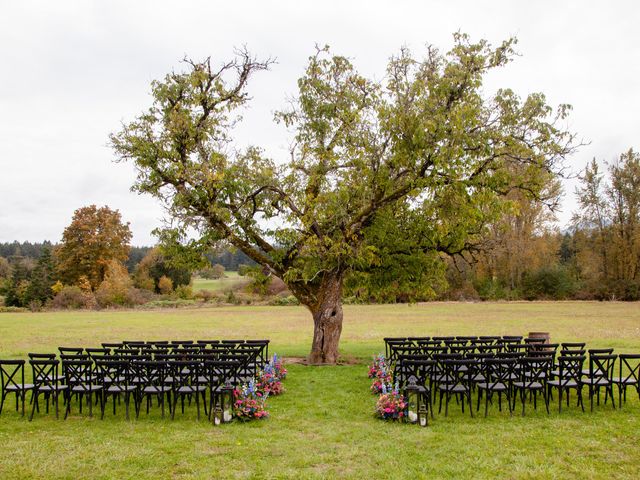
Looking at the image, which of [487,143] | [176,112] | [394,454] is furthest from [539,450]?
[176,112]

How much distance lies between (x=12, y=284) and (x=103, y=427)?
232 feet

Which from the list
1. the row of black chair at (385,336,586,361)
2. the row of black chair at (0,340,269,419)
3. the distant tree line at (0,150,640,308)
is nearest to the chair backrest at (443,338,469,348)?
the row of black chair at (385,336,586,361)

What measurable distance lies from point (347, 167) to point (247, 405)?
9462 millimetres

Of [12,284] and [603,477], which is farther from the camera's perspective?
[12,284]

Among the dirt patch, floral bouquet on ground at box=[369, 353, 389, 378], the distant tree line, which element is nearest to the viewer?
floral bouquet on ground at box=[369, 353, 389, 378]

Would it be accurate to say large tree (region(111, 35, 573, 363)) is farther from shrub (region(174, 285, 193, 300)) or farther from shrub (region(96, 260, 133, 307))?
shrub (region(174, 285, 193, 300))

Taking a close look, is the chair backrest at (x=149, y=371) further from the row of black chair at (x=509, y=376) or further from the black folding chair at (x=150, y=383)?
the row of black chair at (x=509, y=376)

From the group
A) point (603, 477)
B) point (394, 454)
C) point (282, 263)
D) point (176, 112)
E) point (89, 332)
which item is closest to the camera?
point (603, 477)

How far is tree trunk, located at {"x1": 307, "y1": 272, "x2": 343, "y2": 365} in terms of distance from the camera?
58.2ft

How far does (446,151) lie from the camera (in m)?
13.8

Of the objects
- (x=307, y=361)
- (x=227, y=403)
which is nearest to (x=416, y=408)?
(x=227, y=403)

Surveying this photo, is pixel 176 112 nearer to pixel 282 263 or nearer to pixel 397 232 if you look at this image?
pixel 282 263

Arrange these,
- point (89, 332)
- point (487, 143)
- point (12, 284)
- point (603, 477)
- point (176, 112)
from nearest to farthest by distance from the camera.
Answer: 1. point (603, 477)
2. point (487, 143)
3. point (176, 112)
4. point (89, 332)
5. point (12, 284)

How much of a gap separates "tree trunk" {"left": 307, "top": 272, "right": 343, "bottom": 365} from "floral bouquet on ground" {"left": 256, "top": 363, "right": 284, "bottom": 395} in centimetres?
469
